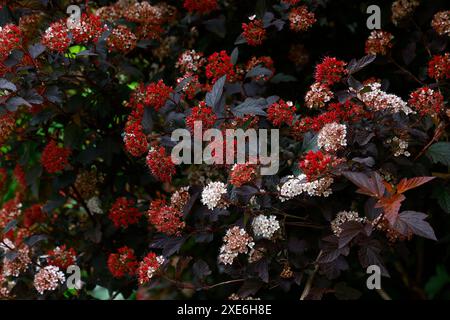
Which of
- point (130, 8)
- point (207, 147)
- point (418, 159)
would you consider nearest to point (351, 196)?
point (418, 159)

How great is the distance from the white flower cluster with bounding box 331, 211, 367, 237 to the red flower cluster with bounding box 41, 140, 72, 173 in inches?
44.7

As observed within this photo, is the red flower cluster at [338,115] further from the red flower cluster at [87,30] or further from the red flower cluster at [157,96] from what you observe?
the red flower cluster at [87,30]

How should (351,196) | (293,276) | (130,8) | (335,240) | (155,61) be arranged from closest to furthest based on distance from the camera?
1. (335,240)
2. (293,276)
3. (351,196)
4. (130,8)
5. (155,61)

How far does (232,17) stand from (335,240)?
4.05ft

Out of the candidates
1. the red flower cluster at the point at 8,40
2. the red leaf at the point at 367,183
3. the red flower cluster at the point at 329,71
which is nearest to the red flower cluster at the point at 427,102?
the red flower cluster at the point at 329,71

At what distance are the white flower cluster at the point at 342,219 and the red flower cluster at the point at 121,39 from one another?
1.01m

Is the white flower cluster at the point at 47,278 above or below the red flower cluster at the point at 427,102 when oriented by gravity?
below

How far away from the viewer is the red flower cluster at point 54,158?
95.1 inches

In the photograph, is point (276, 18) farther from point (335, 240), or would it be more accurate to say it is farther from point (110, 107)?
point (335, 240)

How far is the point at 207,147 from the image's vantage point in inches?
76.4

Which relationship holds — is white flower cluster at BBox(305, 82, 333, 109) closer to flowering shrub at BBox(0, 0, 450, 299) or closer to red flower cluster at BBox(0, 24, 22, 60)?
flowering shrub at BBox(0, 0, 450, 299)

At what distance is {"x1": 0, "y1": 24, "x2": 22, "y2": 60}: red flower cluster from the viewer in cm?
201

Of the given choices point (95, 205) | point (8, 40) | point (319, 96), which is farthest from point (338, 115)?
point (95, 205)

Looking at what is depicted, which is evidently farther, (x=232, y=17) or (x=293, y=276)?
(x=232, y=17)
